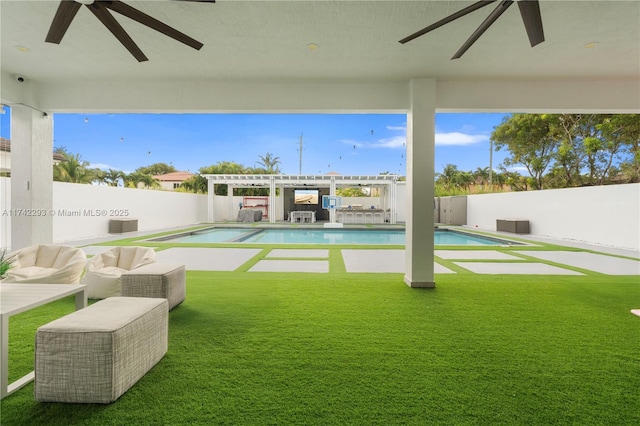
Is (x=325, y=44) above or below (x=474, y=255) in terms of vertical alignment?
above

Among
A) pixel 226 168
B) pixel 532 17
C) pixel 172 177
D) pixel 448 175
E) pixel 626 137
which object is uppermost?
pixel 226 168

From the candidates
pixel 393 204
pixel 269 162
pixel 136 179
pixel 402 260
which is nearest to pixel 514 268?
pixel 402 260

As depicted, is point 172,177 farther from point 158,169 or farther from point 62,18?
point 62,18

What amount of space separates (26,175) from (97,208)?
6.17m

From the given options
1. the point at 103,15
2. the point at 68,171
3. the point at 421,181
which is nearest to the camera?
the point at 103,15

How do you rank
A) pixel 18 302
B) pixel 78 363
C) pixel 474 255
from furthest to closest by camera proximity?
pixel 474 255 < pixel 18 302 < pixel 78 363

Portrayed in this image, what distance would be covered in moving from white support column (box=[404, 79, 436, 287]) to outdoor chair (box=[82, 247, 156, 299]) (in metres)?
3.58

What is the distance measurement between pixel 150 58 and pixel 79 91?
1719 mm

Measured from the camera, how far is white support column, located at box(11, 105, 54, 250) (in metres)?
4.69

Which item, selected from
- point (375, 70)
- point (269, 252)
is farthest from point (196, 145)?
point (375, 70)

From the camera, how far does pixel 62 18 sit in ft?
7.93

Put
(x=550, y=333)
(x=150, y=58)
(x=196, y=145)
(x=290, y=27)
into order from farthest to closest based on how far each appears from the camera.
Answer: (x=196, y=145) < (x=150, y=58) < (x=290, y=27) < (x=550, y=333)

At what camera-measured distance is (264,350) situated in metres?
2.51

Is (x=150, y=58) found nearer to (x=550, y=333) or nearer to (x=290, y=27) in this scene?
(x=290, y=27)
